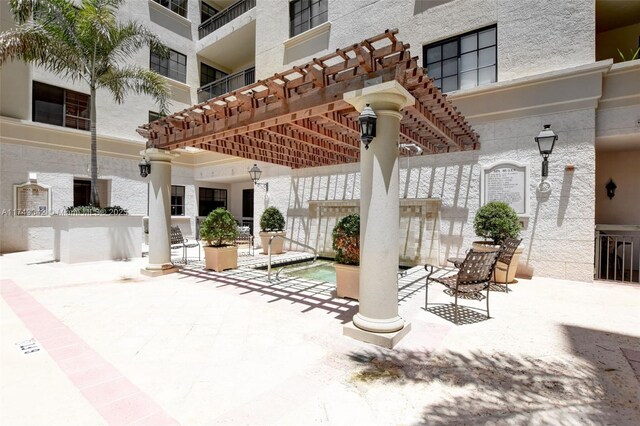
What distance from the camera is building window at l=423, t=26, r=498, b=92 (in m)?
7.95

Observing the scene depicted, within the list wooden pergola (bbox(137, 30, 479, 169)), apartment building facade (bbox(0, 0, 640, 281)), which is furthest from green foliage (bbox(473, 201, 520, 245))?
wooden pergola (bbox(137, 30, 479, 169))

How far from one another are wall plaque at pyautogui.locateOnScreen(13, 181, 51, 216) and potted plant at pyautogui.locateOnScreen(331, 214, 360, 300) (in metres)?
12.1

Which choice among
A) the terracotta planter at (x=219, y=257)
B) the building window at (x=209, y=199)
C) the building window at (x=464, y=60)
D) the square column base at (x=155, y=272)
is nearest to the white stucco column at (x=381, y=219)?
the terracotta planter at (x=219, y=257)

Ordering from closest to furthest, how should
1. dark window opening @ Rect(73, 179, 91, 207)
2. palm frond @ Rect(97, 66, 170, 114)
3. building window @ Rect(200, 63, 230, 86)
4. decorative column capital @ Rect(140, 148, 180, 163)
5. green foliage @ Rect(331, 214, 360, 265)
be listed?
1. green foliage @ Rect(331, 214, 360, 265)
2. decorative column capital @ Rect(140, 148, 180, 163)
3. palm frond @ Rect(97, 66, 170, 114)
4. dark window opening @ Rect(73, 179, 91, 207)
5. building window @ Rect(200, 63, 230, 86)

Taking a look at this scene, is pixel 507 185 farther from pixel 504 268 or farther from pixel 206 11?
pixel 206 11

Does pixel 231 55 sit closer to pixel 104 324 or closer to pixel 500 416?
pixel 104 324

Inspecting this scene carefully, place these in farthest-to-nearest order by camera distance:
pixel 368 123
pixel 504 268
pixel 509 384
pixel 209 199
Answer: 1. pixel 209 199
2. pixel 504 268
3. pixel 368 123
4. pixel 509 384

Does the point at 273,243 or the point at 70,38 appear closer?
the point at 70,38

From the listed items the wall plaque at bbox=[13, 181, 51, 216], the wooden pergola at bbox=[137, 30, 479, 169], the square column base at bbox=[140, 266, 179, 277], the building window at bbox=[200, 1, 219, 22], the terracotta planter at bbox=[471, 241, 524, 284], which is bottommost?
the square column base at bbox=[140, 266, 179, 277]

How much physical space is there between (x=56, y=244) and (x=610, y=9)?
16.2m

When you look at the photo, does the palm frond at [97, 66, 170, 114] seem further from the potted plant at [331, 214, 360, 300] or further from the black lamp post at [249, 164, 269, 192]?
the potted plant at [331, 214, 360, 300]

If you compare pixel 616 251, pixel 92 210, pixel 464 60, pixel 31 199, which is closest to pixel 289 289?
pixel 92 210

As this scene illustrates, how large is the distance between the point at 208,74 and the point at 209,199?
6.97 meters

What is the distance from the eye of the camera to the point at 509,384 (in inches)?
108
